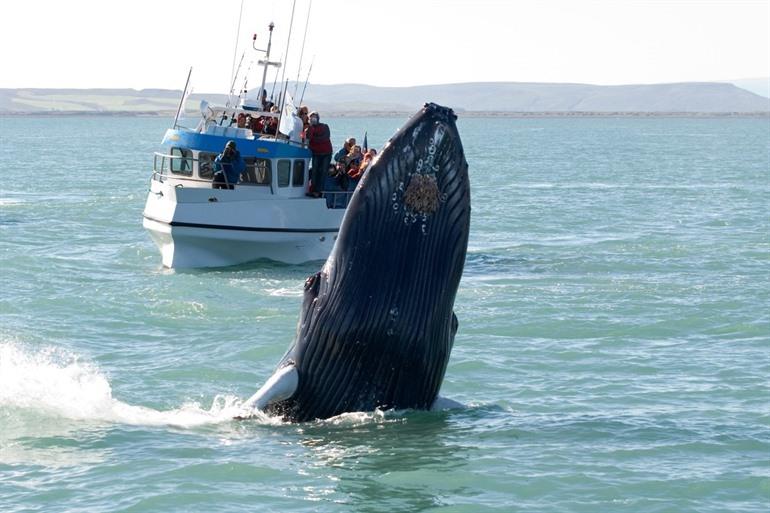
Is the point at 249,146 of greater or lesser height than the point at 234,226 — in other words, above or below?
above

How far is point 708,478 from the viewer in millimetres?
13742

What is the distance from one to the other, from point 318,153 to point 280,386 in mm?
19743

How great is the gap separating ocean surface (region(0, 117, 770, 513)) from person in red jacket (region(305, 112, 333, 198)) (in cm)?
208

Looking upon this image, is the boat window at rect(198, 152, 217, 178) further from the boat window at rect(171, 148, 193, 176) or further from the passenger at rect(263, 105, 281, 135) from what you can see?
the passenger at rect(263, 105, 281, 135)

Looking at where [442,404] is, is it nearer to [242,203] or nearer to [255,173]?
[242,203]

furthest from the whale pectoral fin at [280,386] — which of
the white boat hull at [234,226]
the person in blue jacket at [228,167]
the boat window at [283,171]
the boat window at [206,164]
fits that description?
the boat window at [206,164]

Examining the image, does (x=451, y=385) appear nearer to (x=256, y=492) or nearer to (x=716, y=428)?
(x=716, y=428)

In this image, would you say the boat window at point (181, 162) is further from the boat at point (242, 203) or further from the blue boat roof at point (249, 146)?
the blue boat roof at point (249, 146)

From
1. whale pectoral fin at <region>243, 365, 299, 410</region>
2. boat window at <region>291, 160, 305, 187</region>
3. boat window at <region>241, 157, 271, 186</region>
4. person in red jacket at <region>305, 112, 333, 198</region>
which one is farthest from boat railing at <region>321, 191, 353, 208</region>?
whale pectoral fin at <region>243, 365, 299, 410</region>

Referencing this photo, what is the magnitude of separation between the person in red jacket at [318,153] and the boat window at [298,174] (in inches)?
8.5

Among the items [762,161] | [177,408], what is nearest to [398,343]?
[177,408]

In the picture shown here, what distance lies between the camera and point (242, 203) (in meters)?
31.0

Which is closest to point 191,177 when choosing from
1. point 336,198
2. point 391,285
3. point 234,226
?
point 234,226

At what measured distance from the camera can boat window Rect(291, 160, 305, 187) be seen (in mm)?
31750
